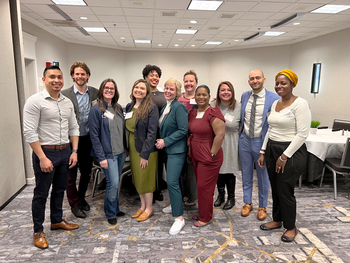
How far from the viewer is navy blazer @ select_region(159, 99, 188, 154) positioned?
246cm

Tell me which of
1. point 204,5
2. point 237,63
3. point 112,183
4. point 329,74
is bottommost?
point 112,183

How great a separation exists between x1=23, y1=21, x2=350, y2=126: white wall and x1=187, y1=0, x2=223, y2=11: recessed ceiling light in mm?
4365

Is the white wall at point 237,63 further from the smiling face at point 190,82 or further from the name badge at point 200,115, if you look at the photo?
the name badge at point 200,115

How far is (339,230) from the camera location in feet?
8.62

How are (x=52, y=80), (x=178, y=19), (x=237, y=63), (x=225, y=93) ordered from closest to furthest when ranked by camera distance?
(x=52, y=80) → (x=225, y=93) → (x=178, y=19) → (x=237, y=63)

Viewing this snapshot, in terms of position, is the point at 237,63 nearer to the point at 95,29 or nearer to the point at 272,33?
the point at 272,33

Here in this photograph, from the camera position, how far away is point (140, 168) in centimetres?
264

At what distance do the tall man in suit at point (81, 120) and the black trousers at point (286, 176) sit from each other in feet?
6.35

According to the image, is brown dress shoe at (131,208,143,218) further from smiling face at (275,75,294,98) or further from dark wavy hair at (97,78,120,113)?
smiling face at (275,75,294,98)

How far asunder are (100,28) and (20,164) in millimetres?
5553

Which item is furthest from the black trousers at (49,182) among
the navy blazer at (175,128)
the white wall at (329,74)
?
the white wall at (329,74)

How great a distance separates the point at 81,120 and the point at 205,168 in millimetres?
1424

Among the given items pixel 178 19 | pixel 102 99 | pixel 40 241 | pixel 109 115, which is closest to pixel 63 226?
pixel 40 241

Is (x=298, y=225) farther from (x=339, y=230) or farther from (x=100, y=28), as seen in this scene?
→ (x=100, y=28)
